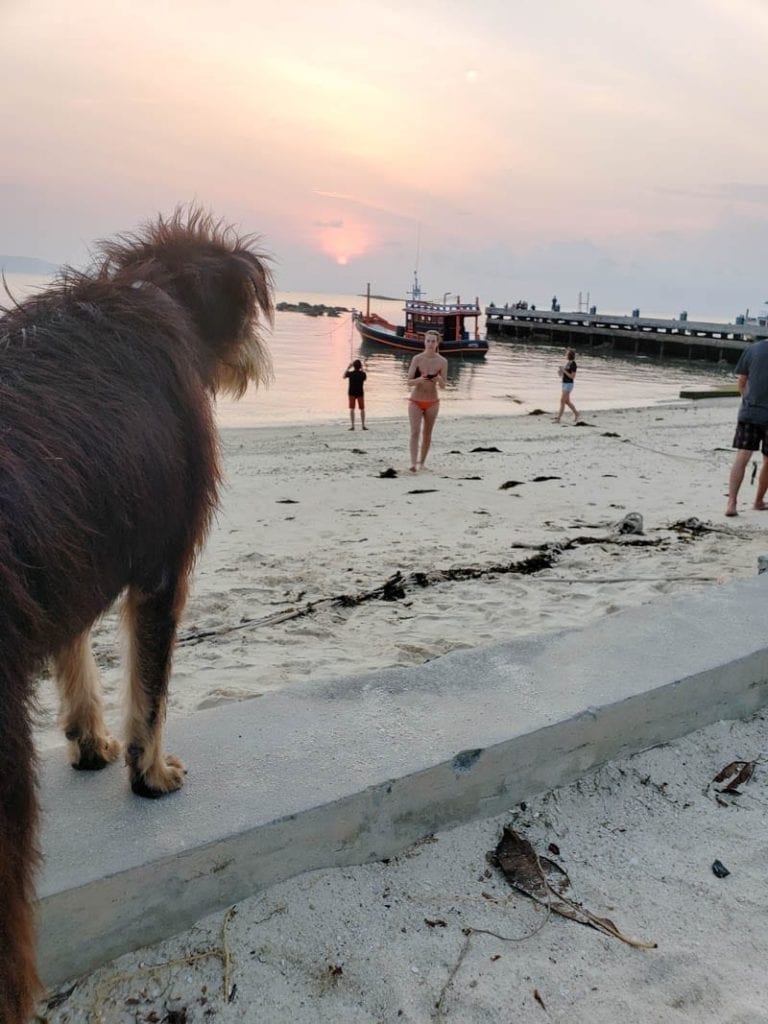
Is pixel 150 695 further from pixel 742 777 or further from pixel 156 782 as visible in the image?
pixel 742 777

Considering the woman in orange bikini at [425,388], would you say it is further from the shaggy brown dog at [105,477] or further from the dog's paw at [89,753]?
the dog's paw at [89,753]

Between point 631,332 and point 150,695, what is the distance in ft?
211

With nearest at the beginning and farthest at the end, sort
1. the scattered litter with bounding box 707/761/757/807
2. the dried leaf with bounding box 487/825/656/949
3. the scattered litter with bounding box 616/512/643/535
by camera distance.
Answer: the dried leaf with bounding box 487/825/656/949 → the scattered litter with bounding box 707/761/757/807 → the scattered litter with bounding box 616/512/643/535

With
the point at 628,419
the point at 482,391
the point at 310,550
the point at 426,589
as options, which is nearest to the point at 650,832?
the point at 426,589

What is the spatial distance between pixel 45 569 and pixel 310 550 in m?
5.09

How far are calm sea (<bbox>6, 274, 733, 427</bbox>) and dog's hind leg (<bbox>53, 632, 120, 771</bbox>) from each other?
13.5m

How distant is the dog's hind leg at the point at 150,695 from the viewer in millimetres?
2031

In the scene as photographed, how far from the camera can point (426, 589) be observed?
5.04 meters

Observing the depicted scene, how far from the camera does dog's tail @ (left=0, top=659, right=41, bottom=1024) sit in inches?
45.8

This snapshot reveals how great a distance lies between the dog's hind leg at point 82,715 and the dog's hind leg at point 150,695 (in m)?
0.26

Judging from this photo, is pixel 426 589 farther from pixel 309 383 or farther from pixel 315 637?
pixel 309 383

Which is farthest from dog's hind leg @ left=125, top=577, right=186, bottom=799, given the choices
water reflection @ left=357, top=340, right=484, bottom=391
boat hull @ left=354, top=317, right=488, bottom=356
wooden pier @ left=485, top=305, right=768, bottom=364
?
wooden pier @ left=485, top=305, right=768, bottom=364

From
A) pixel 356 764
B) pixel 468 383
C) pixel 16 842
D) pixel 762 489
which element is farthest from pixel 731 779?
pixel 468 383

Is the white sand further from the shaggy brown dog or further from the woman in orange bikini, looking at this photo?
the woman in orange bikini
